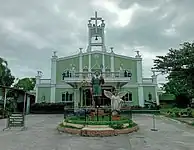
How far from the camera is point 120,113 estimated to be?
13672 mm

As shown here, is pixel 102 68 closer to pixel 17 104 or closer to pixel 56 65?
pixel 56 65

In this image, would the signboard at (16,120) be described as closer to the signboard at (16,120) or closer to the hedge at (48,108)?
the signboard at (16,120)

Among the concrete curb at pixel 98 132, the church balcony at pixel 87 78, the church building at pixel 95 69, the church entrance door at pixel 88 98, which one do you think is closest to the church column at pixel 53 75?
the church building at pixel 95 69

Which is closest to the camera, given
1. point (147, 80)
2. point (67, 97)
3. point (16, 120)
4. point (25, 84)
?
point (16, 120)

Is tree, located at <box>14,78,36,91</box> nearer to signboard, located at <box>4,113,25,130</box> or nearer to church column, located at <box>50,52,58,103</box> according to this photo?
Answer: church column, located at <box>50,52,58,103</box>

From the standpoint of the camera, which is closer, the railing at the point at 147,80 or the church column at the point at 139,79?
the church column at the point at 139,79

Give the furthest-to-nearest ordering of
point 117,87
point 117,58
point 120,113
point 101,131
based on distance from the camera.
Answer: point 117,58 → point 117,87 → point 120,113 → point 101,131

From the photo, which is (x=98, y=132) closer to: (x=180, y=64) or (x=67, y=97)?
(x=180, y=64)

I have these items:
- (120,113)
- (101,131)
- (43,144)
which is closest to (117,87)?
(120,113)

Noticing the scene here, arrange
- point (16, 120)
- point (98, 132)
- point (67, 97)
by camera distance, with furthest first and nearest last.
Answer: point (67, 97) < point (16, 120) < point (98, 132)

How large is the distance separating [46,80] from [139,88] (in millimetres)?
13149

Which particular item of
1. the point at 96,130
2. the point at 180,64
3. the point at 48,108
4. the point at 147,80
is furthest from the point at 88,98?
the point at 96,130

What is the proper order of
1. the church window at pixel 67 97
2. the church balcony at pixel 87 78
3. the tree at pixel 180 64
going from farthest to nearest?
the church window at pixel 67 97, the church balcony at pixel 87 78, the tree at pixel 180 64

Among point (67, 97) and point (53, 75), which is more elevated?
point (53, 75)
